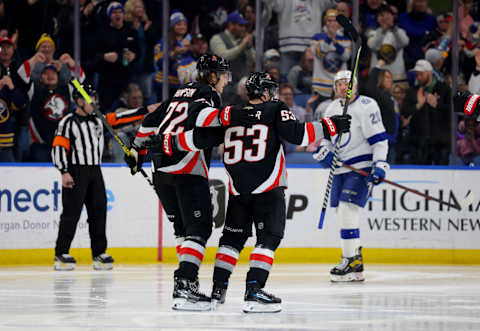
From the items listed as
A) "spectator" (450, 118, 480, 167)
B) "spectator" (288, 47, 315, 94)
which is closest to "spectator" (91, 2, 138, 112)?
"spectator" (288, 47, 315, 94)

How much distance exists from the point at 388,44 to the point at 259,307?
5.41m

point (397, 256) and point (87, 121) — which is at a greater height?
point (87, 121)

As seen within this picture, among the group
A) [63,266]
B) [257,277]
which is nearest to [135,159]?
[257,277]

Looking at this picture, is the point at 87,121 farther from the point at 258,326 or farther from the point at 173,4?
the point at 258,326

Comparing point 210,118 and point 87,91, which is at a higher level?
point 87,91

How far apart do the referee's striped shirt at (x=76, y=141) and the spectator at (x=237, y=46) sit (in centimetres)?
214

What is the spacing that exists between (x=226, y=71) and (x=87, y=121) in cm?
273

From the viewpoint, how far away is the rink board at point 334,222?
8.26 metres

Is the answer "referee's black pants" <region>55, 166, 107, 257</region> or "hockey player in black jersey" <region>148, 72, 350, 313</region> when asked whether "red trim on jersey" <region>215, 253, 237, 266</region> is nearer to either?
"hockey player in black jersey" <region>148, 72, 350, 313</region>

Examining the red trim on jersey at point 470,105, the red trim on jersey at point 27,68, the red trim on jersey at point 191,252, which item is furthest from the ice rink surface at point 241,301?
the red trim on jersey at point 27,68

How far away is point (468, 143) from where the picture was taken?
8.80 metres

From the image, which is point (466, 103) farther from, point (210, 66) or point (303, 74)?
point (303, 74)

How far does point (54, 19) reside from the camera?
8.77 m

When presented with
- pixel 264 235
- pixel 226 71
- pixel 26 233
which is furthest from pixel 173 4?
pixel 264 235
